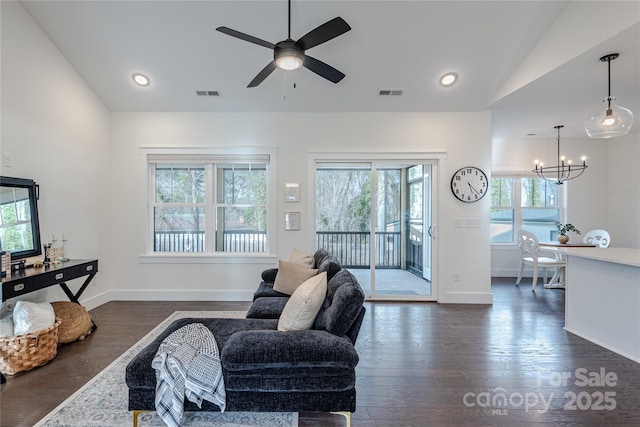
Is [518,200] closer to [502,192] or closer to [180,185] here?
[502,192]

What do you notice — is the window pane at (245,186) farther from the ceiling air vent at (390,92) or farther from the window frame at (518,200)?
the window frame at (518,200)

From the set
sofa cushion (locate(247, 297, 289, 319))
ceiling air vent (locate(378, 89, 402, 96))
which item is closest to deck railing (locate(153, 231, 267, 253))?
sofa cushion (locate(247, 297, 289, 319))

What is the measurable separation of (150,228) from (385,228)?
12.3 ft

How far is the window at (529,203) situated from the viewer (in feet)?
21.1

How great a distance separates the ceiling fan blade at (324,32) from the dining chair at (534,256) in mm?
5069

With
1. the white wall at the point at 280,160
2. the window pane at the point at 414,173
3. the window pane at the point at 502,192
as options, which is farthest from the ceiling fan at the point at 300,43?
the window pane at the point at 502,192

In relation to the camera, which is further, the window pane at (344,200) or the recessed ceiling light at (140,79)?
the window pane at (344,200)

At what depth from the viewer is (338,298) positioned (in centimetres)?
198

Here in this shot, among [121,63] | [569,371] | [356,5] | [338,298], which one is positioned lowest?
[569,371]

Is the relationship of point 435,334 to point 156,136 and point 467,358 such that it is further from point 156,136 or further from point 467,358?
point 156,136

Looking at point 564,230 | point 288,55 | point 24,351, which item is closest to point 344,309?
point 288,55

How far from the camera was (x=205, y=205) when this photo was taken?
15.8 ft

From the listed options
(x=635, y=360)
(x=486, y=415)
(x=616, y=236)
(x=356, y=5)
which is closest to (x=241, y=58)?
(x=356, y=5)

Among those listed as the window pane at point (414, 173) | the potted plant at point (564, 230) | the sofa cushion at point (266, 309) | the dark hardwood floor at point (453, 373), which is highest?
the window pane at point (414, 173)
